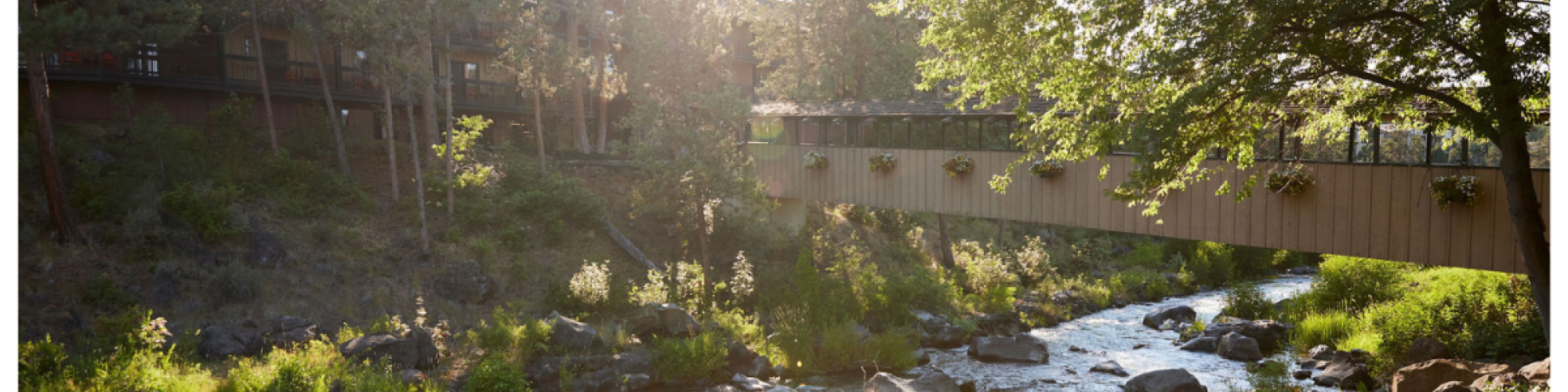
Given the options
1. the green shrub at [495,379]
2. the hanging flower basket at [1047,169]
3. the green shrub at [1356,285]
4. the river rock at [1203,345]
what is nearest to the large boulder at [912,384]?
the hanging flower basket at [1047,169]

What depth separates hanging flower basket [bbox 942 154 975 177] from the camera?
18.7 m

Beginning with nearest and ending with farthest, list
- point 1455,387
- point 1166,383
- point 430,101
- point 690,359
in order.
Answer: point 1455,387 → point 1166,383 → point 690,359 → point 430,101

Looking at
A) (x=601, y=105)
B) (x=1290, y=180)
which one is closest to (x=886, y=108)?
(x=1290, y=180)

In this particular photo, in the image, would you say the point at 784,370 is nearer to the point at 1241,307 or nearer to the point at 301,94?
the point at 1241,307

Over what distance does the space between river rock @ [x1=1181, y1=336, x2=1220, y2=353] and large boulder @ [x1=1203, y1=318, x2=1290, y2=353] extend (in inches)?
23.4

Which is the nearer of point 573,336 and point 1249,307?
point 573,336

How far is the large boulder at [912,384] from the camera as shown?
14492 mm

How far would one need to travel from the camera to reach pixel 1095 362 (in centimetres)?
1783

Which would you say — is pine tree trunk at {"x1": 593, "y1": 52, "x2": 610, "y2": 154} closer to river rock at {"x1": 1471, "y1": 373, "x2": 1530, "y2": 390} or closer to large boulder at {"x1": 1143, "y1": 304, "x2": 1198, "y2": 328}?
large boulder at {"x1": 1143, "y1": 304, "x2": 1198, "y2": 328}

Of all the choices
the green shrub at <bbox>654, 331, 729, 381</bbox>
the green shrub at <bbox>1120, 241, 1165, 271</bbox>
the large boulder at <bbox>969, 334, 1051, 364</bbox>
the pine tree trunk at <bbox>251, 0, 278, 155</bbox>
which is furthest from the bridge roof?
the green shrub at <bbox>1120, 241, 1165, 271</bbox>

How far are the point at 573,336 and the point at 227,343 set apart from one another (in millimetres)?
5423

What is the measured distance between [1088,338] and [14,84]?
18881 millimetres

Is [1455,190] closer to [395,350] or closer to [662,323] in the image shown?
[662,323]

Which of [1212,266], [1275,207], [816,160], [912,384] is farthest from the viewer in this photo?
[1212,266]
